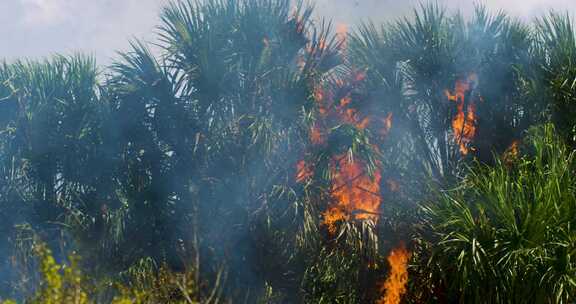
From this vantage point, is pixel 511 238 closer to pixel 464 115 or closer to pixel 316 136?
pixel 316 136

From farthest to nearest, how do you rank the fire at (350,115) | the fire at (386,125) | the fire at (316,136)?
the fire at (386,125)
the fire at (350,115)
the fire at (316,136)

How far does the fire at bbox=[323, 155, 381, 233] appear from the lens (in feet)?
32.7

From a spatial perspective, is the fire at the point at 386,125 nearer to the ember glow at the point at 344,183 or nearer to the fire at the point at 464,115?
the ember glow at the point at 344,183

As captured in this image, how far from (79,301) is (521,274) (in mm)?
4812

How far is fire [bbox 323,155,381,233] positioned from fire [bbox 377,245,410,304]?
504 mm

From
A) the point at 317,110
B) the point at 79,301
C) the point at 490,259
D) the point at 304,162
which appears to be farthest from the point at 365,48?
the point at 79,301

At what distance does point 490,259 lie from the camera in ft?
28.0

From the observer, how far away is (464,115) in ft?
36.8

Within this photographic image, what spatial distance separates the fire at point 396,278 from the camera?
32.5 ft

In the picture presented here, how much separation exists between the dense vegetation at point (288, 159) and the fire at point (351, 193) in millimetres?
25

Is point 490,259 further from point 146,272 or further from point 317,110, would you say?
point 146,272

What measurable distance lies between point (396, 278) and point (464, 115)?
2.62 meters

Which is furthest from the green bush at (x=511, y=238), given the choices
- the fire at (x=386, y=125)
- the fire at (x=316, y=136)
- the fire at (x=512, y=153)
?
the fire at (x=386, y=125)

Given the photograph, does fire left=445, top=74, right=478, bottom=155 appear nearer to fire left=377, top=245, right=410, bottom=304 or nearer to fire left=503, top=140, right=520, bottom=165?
fire left=503, top=140, right=520, bottom=165
